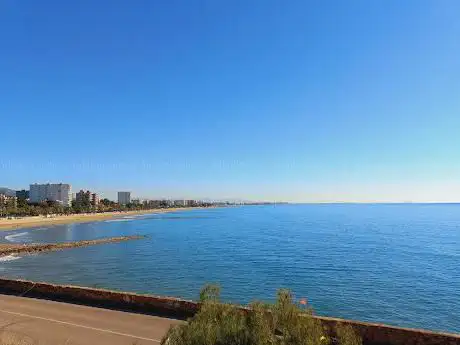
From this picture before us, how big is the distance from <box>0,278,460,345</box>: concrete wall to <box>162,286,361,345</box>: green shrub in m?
7.21

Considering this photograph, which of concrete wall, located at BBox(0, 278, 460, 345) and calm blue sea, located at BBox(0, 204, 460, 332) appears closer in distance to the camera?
→ concrete wall, located at BBox(0, 278, 460, 345)

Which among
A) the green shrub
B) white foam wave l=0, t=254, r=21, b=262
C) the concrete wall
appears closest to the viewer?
the green shrub

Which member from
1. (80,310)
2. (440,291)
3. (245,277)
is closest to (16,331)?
(80,310)

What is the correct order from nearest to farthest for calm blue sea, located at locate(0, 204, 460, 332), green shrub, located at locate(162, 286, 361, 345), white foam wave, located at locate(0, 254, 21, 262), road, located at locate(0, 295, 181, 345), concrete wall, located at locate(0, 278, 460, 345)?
1. green shrub, located at locate(162, 286, 361, 345)
2. concrete wall, located at locate(0, 278, 460, 345)
3. road, located at locate(0, 295, 181, 345)
4. calm blue sea, located at locate(0, 204, 460, 332)
5. white foam wave, located at locate(0, 254, 21, 262)

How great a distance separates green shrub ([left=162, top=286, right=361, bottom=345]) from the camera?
6.91 m

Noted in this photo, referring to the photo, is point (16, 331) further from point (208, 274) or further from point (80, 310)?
point (208, 274)

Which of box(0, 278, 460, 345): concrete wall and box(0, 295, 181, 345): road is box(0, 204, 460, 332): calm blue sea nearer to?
box(0, 278, 460, 345): concrete wall

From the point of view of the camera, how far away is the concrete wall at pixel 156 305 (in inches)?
535

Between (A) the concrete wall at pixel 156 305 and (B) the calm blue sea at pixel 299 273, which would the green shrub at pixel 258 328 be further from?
(B) the calm blue sea at pixel 299 273

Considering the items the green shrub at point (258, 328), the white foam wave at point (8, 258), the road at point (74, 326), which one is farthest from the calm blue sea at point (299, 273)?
the green shrub at point (258, 328)

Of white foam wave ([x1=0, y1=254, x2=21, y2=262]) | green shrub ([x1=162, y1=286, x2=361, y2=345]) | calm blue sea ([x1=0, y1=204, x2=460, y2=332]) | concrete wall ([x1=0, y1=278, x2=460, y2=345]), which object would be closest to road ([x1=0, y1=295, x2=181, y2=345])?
concrete wall ([x1=0, y1=278, x2=460, y2=345])

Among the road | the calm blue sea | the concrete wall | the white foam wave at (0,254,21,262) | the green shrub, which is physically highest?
the green shrub

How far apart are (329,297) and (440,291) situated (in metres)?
10.2

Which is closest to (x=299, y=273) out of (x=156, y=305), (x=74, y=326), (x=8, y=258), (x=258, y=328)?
(x=156, y=305)
